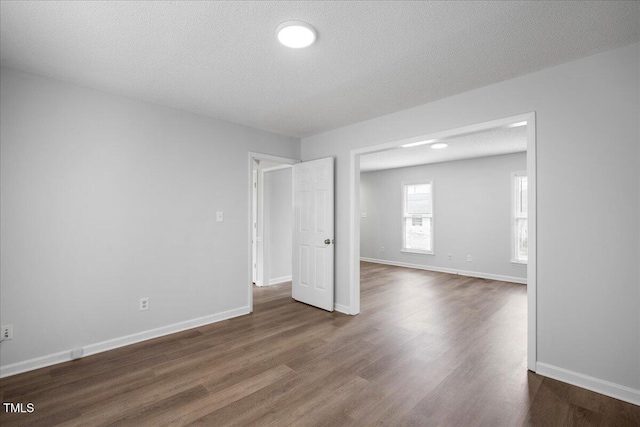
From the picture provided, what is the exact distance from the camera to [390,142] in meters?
3.67

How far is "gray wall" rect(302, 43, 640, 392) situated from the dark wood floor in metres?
0.38

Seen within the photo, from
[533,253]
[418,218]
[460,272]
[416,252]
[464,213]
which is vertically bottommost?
[460,272]

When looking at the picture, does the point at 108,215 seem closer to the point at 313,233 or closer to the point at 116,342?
the point at 116,342

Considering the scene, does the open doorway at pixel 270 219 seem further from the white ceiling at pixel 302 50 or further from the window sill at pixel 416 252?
the window sill at pixel 416 252

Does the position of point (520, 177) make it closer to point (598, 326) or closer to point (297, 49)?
point (598, 326)

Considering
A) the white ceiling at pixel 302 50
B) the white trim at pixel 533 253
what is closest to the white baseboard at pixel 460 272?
the white trim at pixel 533 253

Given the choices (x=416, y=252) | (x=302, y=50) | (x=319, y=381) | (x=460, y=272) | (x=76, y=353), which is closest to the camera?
(x=302, y=50)

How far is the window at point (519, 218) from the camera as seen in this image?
19.5 ft

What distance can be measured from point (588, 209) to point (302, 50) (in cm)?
245

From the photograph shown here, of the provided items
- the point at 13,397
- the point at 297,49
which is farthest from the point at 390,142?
the point at 13,397

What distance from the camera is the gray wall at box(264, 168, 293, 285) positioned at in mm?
5621

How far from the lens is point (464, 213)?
670 centimetres

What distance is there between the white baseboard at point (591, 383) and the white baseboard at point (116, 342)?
10.5ft

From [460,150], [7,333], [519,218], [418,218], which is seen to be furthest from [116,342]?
[519,218]
